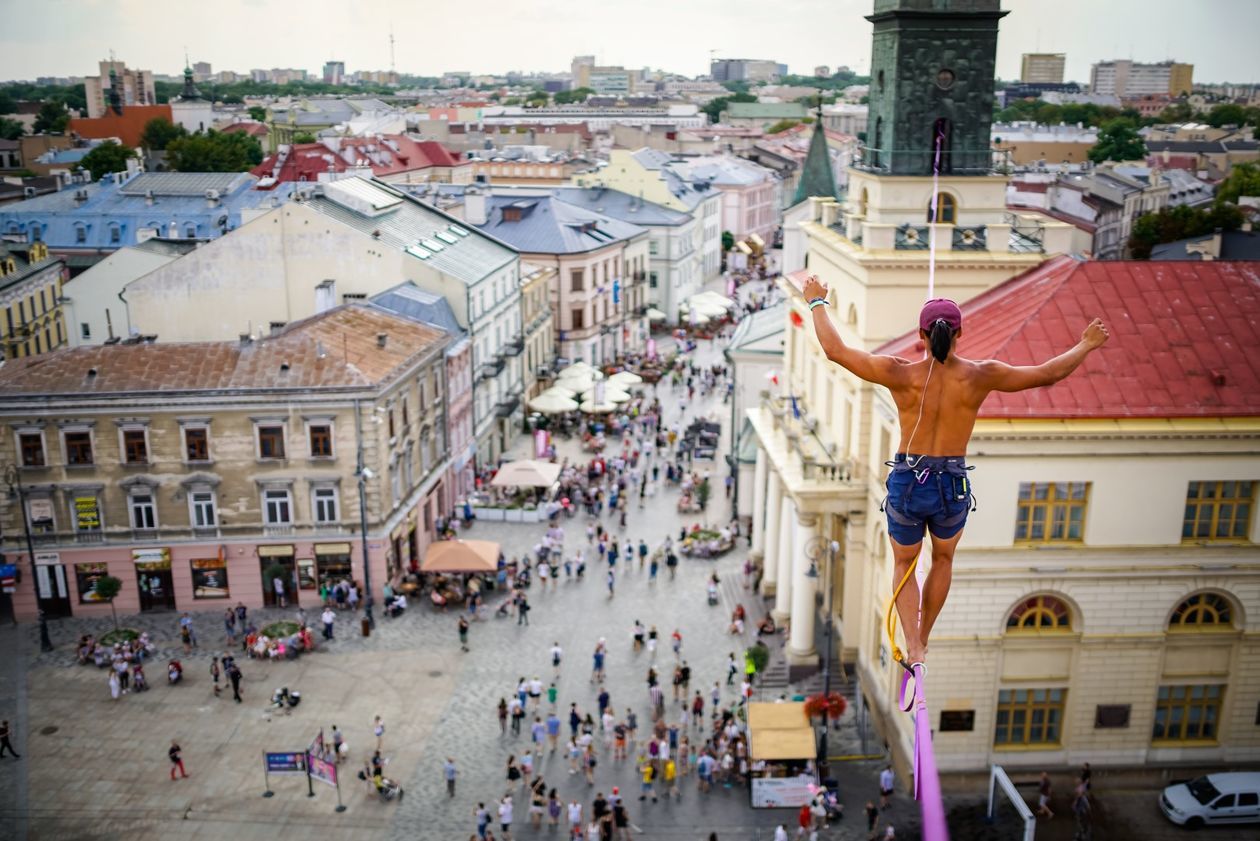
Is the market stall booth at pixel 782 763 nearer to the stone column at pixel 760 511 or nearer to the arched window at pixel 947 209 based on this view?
the stone column at pixel 760 511

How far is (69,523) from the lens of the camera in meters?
44.8

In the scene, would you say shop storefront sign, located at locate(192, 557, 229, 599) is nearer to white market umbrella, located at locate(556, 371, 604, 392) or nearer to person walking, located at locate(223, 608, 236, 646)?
person walking, located at locate(223, 608, 236, 646)

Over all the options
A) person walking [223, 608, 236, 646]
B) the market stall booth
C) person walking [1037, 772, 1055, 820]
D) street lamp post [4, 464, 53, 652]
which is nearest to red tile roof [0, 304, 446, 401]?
street lamp post [4, 464, 53, 652]

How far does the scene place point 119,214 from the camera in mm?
85125

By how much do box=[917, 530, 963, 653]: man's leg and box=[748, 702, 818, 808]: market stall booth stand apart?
26637mm

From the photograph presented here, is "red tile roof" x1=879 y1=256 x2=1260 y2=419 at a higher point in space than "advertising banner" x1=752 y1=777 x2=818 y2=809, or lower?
higher

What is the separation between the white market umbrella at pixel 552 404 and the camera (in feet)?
228

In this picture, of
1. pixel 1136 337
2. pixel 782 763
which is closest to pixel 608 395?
pixel 782 763

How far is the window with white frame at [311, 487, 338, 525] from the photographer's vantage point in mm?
45688

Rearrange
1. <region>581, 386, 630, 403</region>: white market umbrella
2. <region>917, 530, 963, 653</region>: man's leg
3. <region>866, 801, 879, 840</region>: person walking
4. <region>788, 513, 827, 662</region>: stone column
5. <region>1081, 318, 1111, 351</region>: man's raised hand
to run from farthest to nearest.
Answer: <region>581, 386, 630, 403</region>: white market umbrella
<region>788, 513, 827, 662</region>: stone column
<region>866, 801, 879, 840</region>: person walking
<region>917, 530, 963, 653</region>: man's leg
<region>1081, 318, 1111, 351</region>: man's raised hand

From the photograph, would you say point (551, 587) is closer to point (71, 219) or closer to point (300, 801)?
point (300, 801)

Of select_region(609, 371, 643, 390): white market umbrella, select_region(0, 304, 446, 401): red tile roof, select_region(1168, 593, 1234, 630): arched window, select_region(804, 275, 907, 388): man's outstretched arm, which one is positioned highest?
select_region(804, 275, 907, 388): man's outstretched arm

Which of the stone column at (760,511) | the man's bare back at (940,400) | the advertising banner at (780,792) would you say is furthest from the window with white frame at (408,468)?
the man's bare back at (940,400)

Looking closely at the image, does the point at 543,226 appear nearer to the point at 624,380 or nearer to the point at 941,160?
the point at 624,380
